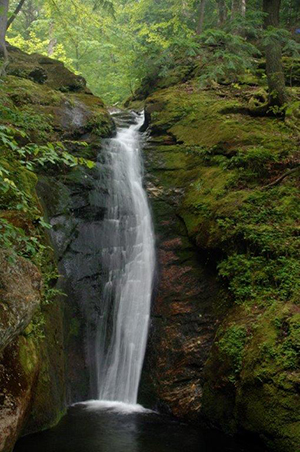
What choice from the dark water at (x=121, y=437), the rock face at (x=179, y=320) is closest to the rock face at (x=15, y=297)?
the dark water at (x=121, y=437)

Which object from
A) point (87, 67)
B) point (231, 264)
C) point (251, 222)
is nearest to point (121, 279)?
point (231, 264)

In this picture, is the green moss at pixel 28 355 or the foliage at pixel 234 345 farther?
the foliage at pixel 234 345

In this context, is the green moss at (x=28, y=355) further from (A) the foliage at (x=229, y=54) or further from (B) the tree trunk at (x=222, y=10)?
(B) the tree trunk at (x=222, y=10)

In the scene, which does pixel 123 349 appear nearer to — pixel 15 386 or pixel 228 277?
pixel 228 277

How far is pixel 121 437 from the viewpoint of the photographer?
5.63 meters

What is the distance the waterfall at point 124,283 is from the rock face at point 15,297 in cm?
332

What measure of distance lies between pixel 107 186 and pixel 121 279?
2524mm

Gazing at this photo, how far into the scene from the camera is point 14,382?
14.7 ft

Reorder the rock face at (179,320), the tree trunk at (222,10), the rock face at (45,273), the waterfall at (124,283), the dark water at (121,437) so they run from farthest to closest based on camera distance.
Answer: the tree trunk at (222,10)
the waterfall at (124,283)
the rock face at (179,320)
the dark water at (121,437)
the rock face at (45,273)

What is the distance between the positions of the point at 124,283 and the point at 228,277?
7.81 ft

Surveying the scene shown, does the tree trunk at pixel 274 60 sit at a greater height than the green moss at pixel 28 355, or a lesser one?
greater

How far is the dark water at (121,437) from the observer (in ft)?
17.3

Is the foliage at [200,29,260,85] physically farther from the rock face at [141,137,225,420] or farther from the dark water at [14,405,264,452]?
the dark water at [14,405,264,452]

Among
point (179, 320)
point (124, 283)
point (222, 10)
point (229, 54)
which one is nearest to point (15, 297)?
point (179, 320)
